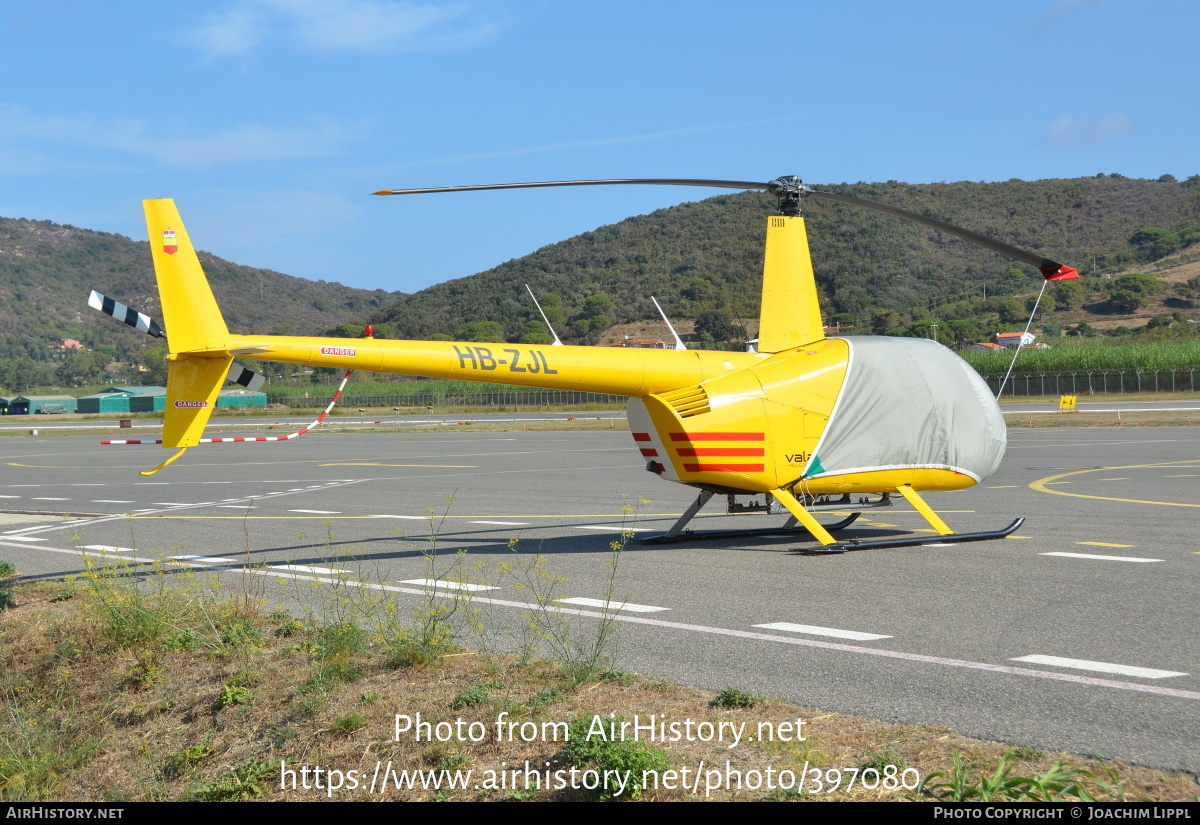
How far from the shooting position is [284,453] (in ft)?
117

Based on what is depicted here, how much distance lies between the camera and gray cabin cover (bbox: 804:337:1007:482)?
39.0 feet

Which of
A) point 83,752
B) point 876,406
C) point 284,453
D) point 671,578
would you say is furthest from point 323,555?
point 284,453

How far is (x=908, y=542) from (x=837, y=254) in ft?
371

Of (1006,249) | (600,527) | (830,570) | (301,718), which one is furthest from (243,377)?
(1006,249)

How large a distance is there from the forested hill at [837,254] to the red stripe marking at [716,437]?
73478 millimetres

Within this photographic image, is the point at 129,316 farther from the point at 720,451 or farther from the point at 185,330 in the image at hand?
the point at 720,451

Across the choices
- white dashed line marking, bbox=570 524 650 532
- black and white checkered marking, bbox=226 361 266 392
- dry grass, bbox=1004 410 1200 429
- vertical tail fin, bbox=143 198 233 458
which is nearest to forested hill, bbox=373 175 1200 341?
dry grass, bbox=1004 410 1200 429

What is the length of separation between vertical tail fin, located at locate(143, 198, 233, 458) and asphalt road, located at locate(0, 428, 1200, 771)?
62.7 inches

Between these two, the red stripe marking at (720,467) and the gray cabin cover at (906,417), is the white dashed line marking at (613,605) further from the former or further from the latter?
the gray cabin cover at (906,417)

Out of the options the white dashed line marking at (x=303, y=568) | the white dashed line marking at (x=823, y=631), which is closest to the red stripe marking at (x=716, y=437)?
the white dashed line marking at (x=823, y=631)

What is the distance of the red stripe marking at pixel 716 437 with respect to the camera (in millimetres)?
11359

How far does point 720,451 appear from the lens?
1143 cm

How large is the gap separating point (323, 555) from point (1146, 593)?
27.8ft

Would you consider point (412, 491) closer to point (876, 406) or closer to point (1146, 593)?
point (876, 406)
